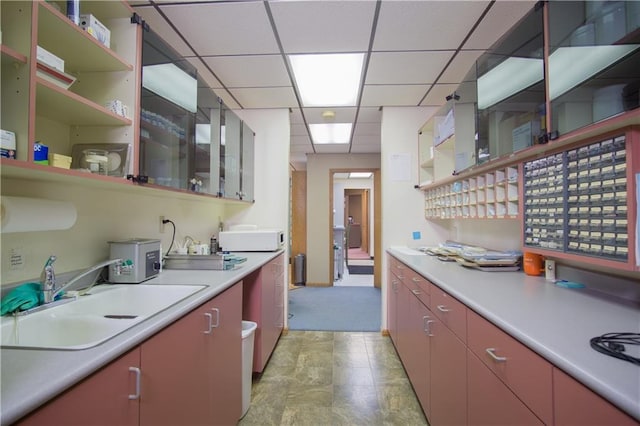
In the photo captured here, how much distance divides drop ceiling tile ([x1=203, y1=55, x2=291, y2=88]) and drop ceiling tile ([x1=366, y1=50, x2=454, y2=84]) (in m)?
0.76

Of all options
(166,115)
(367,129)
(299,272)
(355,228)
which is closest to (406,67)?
(367,129)

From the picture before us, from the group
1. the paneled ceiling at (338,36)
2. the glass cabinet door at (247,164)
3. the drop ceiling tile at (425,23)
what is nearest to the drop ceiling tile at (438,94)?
the paneled ceiling at (338,36)

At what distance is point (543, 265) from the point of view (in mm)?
1539

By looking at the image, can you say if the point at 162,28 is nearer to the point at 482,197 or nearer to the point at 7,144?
the point at 7,144

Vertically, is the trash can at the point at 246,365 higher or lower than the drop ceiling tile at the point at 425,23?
lower

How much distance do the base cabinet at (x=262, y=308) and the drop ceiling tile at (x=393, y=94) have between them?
1.89 m

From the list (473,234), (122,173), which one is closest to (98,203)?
(122,173)

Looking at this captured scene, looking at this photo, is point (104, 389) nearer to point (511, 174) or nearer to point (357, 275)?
point (511, 174)

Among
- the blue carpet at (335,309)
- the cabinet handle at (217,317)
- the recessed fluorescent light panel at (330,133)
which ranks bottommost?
the blue carpet at (335,309)

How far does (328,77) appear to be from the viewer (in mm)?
2328

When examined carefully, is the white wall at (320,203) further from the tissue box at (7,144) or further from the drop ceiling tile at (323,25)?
the tissue box at (7,144)

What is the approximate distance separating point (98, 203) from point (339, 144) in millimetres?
3427

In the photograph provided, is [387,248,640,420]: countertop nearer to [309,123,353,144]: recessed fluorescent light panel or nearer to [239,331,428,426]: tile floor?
[239,331,428,426]: tile floor

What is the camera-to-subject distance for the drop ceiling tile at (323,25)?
→ 154cm
